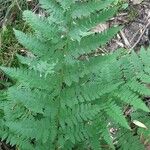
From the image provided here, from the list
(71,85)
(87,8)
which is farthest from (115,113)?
(87,8)

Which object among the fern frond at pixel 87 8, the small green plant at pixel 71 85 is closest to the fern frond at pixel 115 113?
the small green plant at pixel 71 85

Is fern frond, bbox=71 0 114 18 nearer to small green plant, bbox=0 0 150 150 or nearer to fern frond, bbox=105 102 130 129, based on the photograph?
small green plant, bbox=0 0 150 150

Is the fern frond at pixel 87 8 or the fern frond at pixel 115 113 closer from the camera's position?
the fern frond at pixel 87 8

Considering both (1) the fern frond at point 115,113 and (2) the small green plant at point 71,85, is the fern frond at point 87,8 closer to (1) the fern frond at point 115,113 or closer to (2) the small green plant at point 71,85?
(2) the small green plant at point 71,85

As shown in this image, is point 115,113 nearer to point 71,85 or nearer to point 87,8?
point 71,85

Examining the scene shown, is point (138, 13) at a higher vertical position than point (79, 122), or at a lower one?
higher

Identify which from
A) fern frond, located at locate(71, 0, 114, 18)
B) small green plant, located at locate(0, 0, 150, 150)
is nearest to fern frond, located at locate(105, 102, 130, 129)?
small green plant, located at locate(0, 0, 150, 150)

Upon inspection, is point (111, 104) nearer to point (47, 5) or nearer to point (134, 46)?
point (47, 5)

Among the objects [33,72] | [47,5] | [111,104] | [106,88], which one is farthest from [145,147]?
[47,5]
